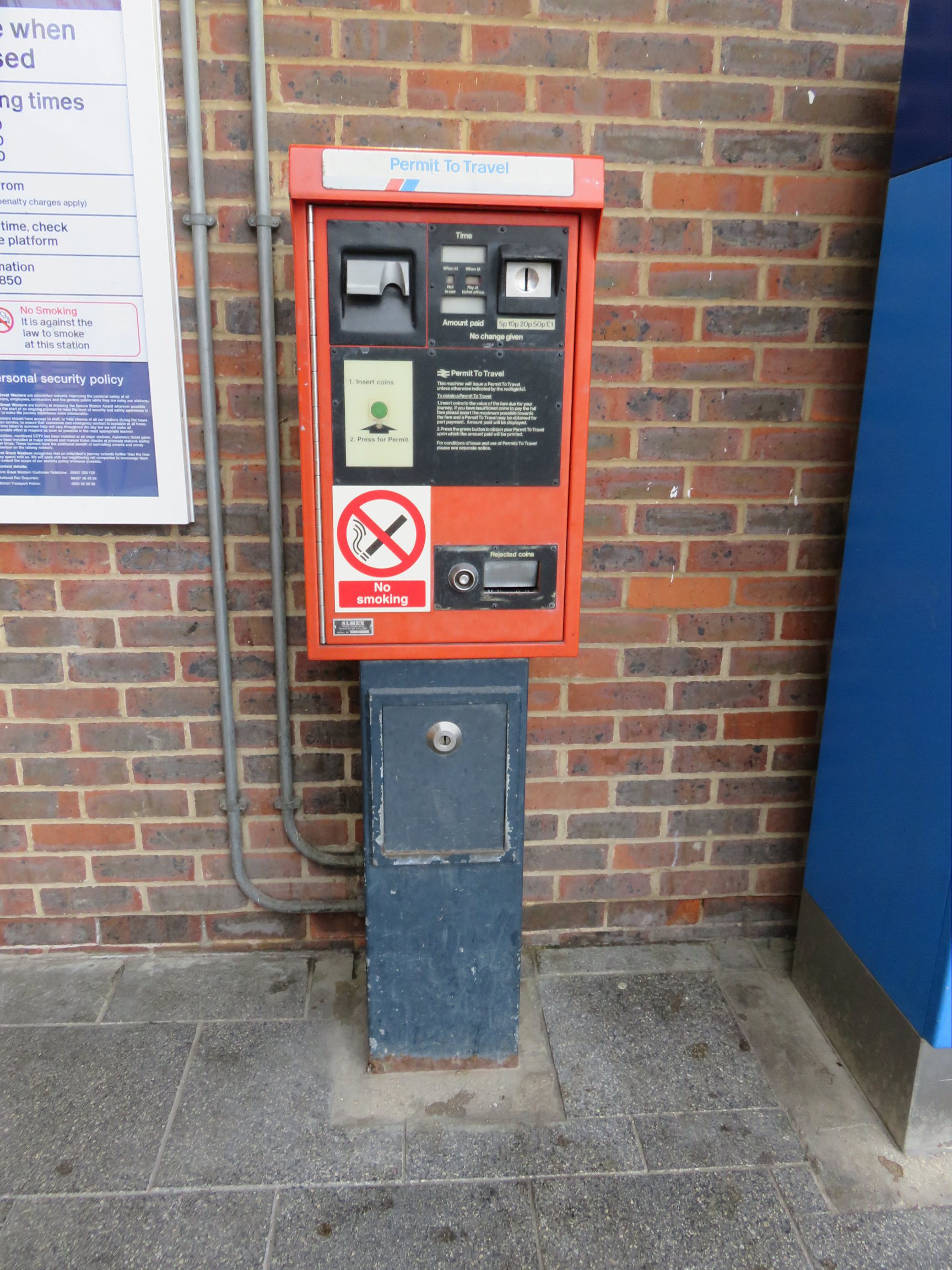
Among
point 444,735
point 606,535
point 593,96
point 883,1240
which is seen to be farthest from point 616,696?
point 593,96

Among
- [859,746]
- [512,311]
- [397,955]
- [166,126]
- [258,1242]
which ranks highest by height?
[166,126]

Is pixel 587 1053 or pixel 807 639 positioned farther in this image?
pixel 807 639

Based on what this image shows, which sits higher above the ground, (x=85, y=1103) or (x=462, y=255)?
(x=462, y=255)

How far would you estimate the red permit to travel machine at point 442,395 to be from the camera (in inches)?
61.6

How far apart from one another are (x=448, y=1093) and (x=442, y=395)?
161 centimetres

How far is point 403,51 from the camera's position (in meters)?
2.02

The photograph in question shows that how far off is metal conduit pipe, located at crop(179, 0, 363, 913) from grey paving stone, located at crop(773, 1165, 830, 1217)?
125 cm

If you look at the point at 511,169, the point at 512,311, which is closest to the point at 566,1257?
the point at 512,311

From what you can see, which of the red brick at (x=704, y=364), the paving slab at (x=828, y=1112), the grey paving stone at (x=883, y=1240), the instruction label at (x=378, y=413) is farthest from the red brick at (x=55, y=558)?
the grey paving stone at (x=883, y=1240)

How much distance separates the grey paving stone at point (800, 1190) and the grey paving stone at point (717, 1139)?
0.08ft

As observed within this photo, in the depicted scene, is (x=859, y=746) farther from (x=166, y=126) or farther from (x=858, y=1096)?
(x=166, y=126)

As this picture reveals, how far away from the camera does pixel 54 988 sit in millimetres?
2387

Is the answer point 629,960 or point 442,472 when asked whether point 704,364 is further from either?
point 629,960

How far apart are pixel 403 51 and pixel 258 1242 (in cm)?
261
